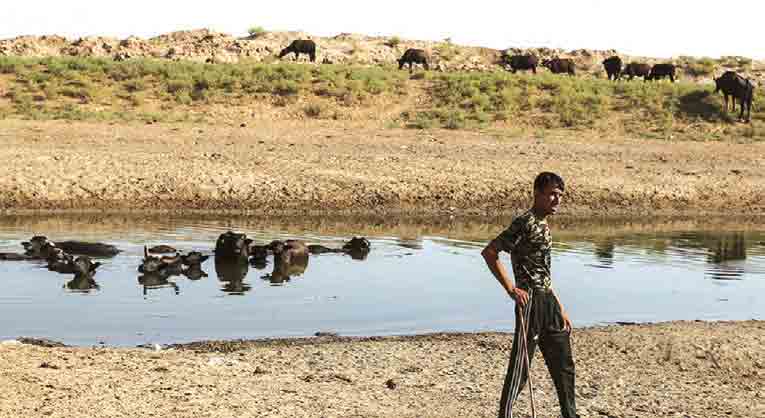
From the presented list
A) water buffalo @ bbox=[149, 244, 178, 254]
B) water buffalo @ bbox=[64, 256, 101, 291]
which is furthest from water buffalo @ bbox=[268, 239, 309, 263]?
water buffalo @ bbox=[64, 256, 101, 291]

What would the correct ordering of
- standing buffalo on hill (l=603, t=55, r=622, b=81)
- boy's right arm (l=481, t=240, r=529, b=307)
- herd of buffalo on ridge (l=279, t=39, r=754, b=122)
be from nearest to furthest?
boy's right arm (l=481, t=240, r=529, b=307) < herd of buffalo on ridge (l=279, t=39, r=754, b=122) < standing buffalo on hill (l=603, t=55, r=622, b=81)

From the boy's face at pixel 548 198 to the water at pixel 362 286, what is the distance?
465 cm

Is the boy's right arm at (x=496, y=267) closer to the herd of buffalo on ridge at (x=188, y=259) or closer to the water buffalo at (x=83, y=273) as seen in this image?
the herd of buffalo on ridge at (x=188, y=259)

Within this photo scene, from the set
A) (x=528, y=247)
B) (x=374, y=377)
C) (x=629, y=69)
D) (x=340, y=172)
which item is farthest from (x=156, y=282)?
(x=629, y=69)

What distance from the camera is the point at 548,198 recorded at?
22.9 feet

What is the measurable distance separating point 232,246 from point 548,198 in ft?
30.7

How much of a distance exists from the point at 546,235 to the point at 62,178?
17.5 metres

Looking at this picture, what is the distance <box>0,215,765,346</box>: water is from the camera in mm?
11758

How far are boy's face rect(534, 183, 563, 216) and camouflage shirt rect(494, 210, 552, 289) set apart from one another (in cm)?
8

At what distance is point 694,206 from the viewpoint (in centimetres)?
2522

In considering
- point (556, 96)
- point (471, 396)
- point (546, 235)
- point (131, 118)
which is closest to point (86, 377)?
point (471, 396)

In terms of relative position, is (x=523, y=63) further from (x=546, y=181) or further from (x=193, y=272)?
(x=546, y=181)

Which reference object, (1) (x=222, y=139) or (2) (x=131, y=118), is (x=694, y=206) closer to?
(1) (x=222, y=139)

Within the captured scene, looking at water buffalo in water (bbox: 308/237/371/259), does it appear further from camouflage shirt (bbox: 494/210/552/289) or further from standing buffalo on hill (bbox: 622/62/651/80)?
standing buffalo on hill (bbox: 622/62/651/80)
